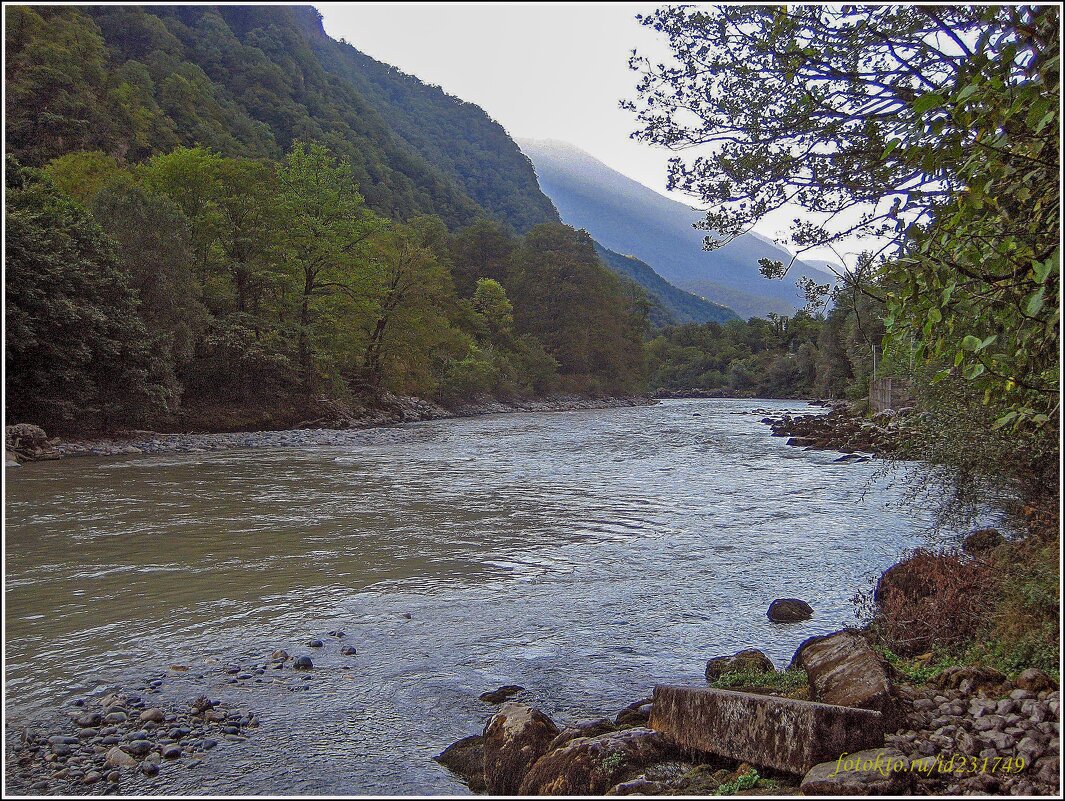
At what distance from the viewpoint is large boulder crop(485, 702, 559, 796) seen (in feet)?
15.3

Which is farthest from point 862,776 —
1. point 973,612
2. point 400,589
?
point 400,589

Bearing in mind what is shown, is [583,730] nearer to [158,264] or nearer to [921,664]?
[921,664]

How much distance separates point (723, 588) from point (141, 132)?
191 ft

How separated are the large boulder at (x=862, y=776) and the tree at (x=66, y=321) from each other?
25185 millimetres

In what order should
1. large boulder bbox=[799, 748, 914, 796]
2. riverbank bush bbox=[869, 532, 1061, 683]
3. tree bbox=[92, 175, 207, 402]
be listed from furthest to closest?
tree bbox=[92, 175, 207, 402], riverbank bush bbox=[869, 532, 1061, 683], large boulder bbox=[799, 748, 914, 796]

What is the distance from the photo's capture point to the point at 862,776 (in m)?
3.63

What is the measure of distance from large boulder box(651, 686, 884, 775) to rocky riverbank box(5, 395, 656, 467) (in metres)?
14.3

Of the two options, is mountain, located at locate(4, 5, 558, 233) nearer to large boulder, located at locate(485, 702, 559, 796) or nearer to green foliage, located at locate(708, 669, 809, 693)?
large boulder, located at locate(485, 702, 559, 796)

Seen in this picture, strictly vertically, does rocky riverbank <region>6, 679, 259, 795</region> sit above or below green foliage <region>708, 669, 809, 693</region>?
below

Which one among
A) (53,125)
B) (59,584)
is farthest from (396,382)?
(59,584)

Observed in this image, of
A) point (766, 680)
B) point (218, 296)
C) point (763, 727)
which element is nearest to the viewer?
point (763, 727)

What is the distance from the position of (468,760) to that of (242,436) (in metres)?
27.2

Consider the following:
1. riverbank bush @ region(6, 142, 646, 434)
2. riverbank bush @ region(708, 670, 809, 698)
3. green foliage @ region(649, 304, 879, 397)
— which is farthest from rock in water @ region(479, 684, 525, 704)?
green foliage @ region(649, 304, 879, 397)

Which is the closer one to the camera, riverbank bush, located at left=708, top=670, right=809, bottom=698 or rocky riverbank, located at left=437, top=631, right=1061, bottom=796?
rocky riverbank, located at left=437, top=631, right=1061, bottom=796
